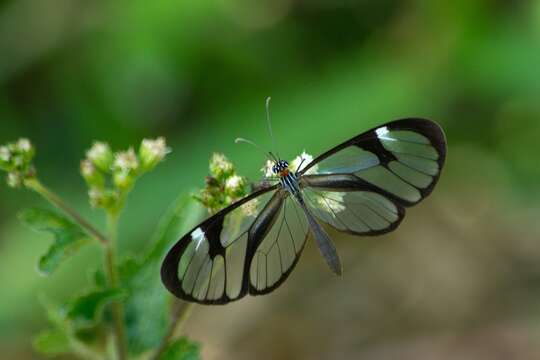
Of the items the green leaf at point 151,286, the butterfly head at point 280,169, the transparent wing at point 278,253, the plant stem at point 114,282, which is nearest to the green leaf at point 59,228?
the plant stem at point 114,282

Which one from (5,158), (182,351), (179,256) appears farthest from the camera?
(5,158)

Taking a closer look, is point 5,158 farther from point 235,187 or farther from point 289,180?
point 289,180

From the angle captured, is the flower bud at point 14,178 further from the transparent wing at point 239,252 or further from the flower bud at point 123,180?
the transparent wing at point 239,252

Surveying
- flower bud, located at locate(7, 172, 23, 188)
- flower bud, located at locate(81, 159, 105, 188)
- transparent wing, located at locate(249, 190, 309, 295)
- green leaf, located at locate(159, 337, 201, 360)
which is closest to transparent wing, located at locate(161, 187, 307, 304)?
transparent wing, located at locate(249, 190, 309, 295)

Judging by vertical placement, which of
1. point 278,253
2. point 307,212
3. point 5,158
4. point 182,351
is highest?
point 5,158

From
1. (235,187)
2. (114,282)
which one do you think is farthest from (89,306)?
(235,187)

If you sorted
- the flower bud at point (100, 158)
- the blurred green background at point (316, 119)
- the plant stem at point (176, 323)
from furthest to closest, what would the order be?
1. the blurred green background at point (316, 119)
2. the flower bud at point (100, 158)
3. the plant stem at point (176, 323)

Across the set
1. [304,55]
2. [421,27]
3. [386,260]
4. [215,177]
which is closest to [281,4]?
[304,55]
